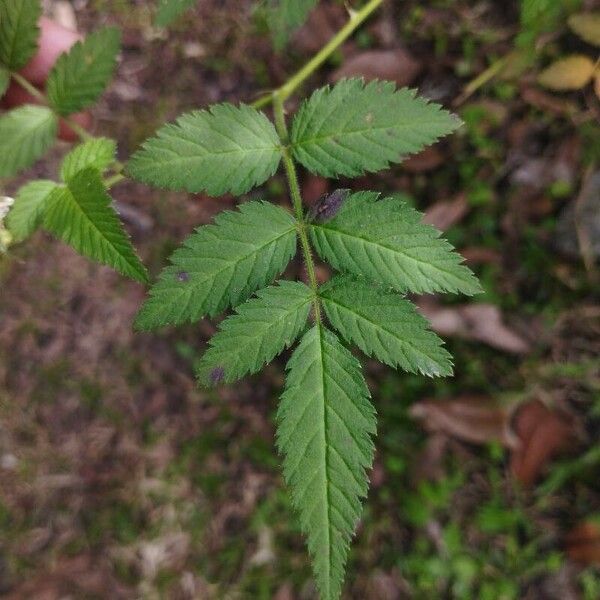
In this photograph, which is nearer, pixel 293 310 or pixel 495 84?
pixel 293 310

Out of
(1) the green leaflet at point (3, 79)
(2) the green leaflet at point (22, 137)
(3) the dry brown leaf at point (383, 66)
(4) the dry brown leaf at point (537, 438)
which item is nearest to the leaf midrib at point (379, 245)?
(2) the green leaflet at point (22, 137)

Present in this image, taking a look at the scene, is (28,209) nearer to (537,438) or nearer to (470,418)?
(470,418)

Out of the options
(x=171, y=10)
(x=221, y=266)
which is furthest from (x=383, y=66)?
(x=221, y=266)

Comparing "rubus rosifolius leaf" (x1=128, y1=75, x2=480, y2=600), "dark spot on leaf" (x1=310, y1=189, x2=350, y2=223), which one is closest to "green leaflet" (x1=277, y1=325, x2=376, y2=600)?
"rubus rosifolius leaf" (x1=128, y1=75, x2=480, y2=600)

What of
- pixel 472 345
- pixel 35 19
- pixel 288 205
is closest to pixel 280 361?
pixel 288 205

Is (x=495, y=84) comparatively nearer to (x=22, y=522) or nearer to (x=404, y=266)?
(x=404, y=266)

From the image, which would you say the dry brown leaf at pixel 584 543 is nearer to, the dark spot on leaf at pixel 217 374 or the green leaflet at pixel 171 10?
the dark spot on leaf at pixel 217 374
